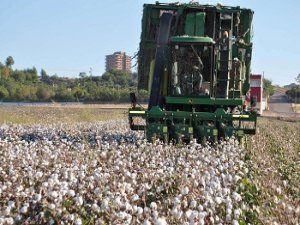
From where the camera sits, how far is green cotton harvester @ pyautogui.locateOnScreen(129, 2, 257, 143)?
52.7 feet

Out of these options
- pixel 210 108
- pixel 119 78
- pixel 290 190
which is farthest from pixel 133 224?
pixel 119 78

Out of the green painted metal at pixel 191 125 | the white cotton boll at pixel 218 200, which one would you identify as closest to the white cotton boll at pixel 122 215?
the white cotton boll at pixel 218 200

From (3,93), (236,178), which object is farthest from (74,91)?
(236,178)

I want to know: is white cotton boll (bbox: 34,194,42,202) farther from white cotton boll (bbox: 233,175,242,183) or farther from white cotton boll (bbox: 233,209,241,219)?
white cotton boll (bbox: 233,175,242,183)

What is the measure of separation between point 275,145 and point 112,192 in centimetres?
961

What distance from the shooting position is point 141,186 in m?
7.29

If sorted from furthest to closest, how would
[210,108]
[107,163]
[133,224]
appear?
[210,108] → [107,163] → [133,224]

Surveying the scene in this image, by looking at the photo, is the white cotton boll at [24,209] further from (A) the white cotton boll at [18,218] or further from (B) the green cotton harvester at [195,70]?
(B) the green cotton harvester at [195,70]

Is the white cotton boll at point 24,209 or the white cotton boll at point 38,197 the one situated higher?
the white cotton boll at point 38,197

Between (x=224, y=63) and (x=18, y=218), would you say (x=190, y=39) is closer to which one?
(x=224, y=63)

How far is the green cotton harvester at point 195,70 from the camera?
52.7ft

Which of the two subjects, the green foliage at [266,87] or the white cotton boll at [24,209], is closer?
the white cotton boll at [24,209]

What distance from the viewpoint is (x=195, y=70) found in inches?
656

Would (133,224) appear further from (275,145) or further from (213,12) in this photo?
(213,12)
